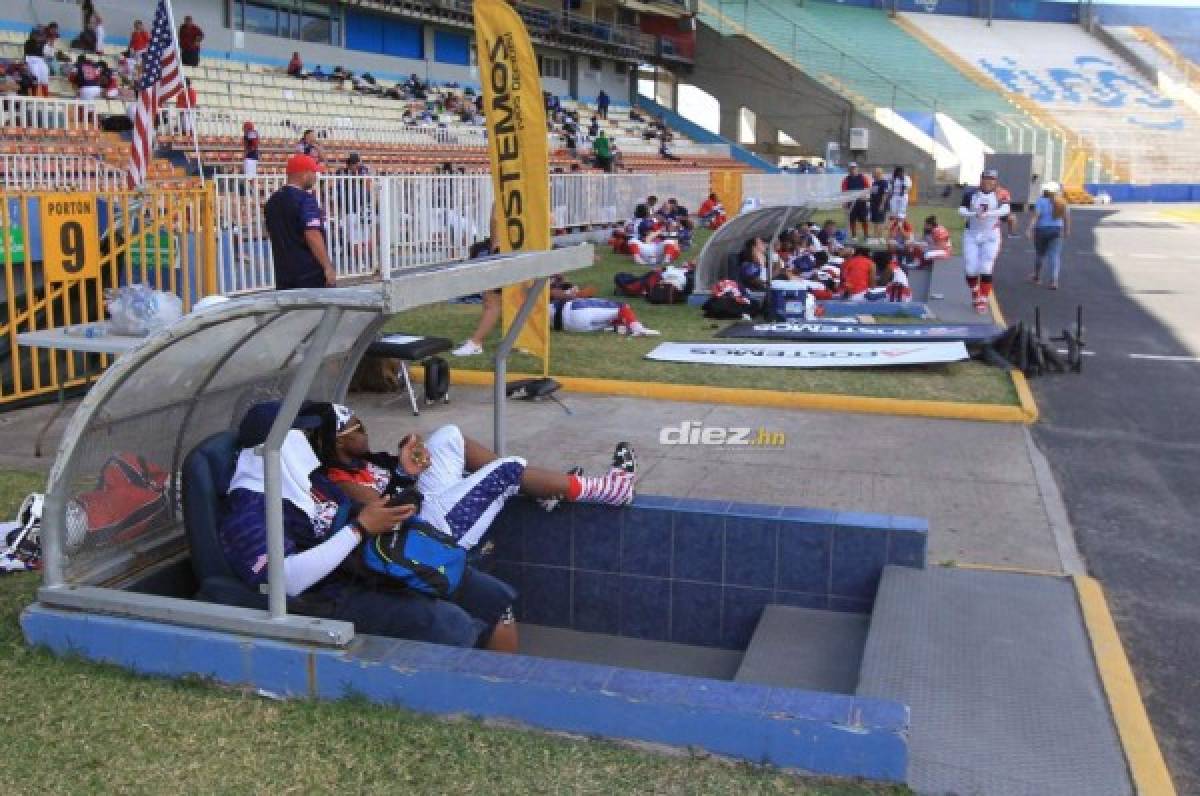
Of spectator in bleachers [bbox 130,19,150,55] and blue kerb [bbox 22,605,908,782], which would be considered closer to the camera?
blue kerb [bbox 22,605,908,782]

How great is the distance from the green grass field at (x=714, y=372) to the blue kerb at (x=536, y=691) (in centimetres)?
598

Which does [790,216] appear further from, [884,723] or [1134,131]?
[1134,131]

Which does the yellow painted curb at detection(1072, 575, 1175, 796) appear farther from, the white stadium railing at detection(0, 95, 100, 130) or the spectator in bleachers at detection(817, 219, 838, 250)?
the spectator in bleachers at detection(817, 219, 838, 250)

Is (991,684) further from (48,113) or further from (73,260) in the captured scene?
(48,113)

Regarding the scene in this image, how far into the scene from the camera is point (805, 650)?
4.27m

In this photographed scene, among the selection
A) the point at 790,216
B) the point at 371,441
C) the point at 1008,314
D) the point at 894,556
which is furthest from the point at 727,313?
the point at 894,556

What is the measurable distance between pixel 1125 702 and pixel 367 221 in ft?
42.3

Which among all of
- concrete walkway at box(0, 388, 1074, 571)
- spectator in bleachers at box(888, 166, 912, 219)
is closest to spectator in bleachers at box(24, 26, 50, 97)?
concrete walkway at box(0, 388, 1074, 571)

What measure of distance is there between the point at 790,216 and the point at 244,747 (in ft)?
44.7

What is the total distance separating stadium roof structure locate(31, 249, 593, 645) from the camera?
3516 mm

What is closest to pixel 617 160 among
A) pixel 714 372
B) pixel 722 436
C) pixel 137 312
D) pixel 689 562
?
pixel 714 372

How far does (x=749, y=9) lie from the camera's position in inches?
2330

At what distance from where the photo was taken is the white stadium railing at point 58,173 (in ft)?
42.1

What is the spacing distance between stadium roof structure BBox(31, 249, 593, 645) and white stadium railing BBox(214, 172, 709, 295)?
585 centimetres
